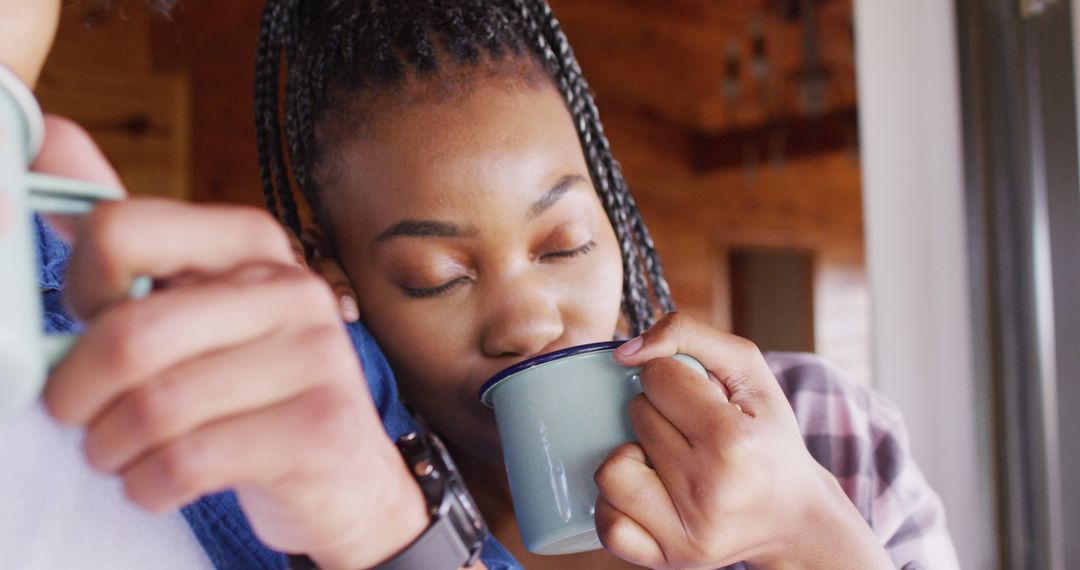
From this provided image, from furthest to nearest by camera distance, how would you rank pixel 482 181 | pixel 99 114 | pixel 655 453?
pixel 99 114 → pixel 482 181 → pixel 655 453

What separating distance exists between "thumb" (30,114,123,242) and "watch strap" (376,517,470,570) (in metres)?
0.22

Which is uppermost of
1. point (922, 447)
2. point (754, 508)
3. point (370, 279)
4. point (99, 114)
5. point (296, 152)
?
point (99, 114)

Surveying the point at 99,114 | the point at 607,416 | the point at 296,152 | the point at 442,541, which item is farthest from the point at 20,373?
the point at 99,114

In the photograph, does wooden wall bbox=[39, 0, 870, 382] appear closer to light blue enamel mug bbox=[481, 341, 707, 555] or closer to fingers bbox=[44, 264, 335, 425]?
light blue enamel mug bbox=[481, 341, 707, 555]

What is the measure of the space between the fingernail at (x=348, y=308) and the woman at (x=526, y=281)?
4cm

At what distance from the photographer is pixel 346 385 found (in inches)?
15.4

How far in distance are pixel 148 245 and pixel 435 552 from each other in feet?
0.75

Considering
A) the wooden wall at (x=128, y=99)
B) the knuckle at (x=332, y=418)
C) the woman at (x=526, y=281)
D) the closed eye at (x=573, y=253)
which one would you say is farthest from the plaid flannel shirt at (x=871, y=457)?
the wooden wall at (x=128, y=99)

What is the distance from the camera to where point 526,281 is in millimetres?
772

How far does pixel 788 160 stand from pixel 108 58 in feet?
11.5

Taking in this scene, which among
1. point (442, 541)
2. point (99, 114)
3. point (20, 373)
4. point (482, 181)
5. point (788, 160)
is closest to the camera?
point (20, 373)

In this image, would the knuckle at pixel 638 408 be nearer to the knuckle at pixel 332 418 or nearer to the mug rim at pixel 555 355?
the mug rim at pixel 555 355

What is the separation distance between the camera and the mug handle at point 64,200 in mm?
335

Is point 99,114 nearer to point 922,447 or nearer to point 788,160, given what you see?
point 922,447
